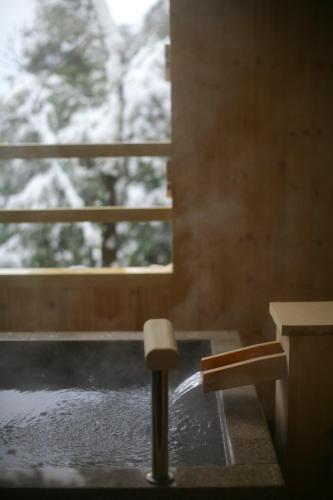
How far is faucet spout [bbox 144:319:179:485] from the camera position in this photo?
127 cm

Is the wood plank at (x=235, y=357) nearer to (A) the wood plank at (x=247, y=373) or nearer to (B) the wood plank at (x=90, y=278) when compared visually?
(A) the wood plank at (x=247, y=373)

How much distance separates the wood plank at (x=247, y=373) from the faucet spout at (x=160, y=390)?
44 cm

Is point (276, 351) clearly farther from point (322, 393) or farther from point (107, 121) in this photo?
point (107, 121)

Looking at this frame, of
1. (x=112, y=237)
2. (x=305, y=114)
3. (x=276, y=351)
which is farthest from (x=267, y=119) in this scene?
(x=112, y=237)

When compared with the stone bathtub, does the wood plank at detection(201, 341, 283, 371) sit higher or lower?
higher

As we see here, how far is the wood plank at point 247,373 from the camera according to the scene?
5.45 feet

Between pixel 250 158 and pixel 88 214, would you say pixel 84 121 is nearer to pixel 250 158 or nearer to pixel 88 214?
pixel 88 214

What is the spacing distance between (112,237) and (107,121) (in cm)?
110

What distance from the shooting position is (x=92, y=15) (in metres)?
4.58

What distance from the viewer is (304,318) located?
1.65 meters

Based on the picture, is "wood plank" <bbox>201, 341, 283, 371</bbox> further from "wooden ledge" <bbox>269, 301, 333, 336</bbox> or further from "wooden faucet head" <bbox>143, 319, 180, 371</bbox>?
"wooden faucet head" <bbox>143, 319, 180, 371</bbox>

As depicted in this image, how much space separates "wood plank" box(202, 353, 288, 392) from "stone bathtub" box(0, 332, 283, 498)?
0.10 m

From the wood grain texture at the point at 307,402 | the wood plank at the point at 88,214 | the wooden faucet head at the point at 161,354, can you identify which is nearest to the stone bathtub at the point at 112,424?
the wood grain texture at the point at 307,402

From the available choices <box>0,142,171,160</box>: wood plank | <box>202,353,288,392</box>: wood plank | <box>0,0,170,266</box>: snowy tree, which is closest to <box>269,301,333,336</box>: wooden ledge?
<box>202,353,288,392</box>: wood plank
